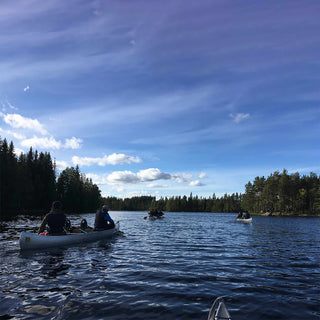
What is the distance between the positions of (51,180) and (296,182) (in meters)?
108

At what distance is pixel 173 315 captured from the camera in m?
6.04

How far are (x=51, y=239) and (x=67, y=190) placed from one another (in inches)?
3504

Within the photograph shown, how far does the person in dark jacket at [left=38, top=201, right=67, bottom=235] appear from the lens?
596 inches

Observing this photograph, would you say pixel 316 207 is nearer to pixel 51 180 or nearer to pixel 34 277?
pixel 51 180

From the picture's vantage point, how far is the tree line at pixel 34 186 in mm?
62438

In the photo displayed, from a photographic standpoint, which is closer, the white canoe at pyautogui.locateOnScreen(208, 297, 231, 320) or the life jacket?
the white canoe at pyautogui.locateOnScreen(208, 297, 231, 320)

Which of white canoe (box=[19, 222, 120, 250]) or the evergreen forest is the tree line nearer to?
the evergreen forest

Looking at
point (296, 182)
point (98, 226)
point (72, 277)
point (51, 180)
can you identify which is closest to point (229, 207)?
point (296, 182)

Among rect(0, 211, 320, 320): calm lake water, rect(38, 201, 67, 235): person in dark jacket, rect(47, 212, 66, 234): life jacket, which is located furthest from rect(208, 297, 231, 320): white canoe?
rect(47, 212, 66, 234): life jacket

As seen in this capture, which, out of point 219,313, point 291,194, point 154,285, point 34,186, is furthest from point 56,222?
point 291,194

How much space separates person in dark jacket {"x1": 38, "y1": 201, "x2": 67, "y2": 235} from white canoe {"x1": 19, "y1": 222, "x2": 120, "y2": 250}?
1.69 ft

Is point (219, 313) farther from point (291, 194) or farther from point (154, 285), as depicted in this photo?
point (291, 194)

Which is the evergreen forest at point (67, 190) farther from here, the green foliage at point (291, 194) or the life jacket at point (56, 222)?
the life jacket at point (56, 222)

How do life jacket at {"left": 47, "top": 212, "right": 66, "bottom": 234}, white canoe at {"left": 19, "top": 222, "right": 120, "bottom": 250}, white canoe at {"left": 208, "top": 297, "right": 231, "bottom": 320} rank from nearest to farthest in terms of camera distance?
white canoe at {"left": 208, "top": 297, "right": 231, "bottom": 320} → white canoe at {"left": 19, "top": 222, "right": 120, "bottom": 250} → life jacket at {"left": 47, "top": 212, "right": 66, "bottom": 234}
